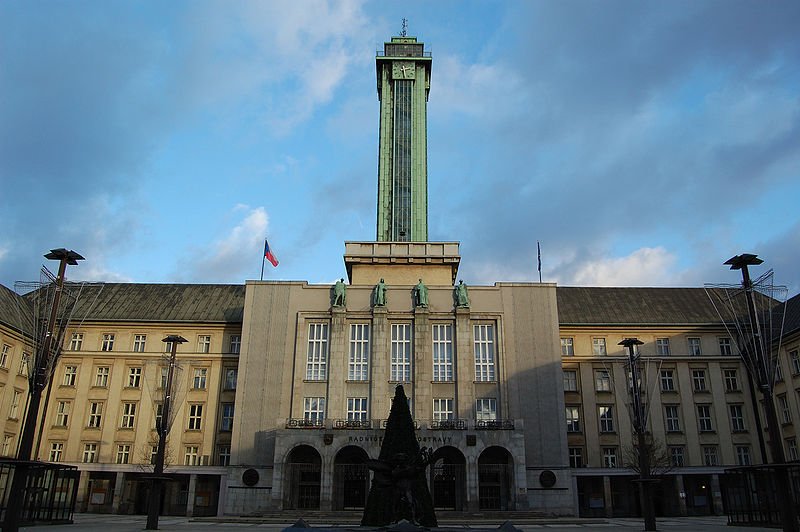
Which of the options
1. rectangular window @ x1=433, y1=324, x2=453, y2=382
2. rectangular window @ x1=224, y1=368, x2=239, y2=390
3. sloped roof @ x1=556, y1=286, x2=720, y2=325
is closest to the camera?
rectangular window @ x1=433, y1=324, x2=453, y2=382

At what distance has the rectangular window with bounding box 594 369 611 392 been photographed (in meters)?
55.4

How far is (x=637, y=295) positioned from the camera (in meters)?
62.0

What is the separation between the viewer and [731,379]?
183 ft

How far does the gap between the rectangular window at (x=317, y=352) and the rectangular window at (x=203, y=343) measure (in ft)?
34.2

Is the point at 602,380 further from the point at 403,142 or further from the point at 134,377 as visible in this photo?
the point at 134,377

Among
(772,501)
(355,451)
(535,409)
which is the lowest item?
(772,501)

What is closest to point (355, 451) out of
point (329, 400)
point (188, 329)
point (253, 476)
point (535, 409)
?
point (329, 400)

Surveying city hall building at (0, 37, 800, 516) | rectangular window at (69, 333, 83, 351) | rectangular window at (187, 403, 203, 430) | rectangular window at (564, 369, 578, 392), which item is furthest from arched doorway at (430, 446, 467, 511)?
rectangular window at (69, 333, 83, 351)

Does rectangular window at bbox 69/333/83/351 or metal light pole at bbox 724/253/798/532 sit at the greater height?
rectangular window at bbox 69/333/83/351

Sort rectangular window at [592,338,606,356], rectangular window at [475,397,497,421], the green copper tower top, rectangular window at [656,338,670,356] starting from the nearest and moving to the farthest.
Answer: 1. rectangular window at [475,397,497,421]
2. rectangular window at [656,338,670,356]
3. rectangular window at [592,338,606,356]
4. the green copper tower top

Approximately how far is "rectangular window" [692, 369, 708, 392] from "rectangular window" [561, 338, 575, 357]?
34.1ft

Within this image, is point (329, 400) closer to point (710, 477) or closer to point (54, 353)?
point (54, 353)

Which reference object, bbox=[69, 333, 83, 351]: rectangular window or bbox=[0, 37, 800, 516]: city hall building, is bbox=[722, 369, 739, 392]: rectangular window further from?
bbox=[69, 333, 83, 351]: rectangular window

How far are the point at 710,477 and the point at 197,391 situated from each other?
139 feet
